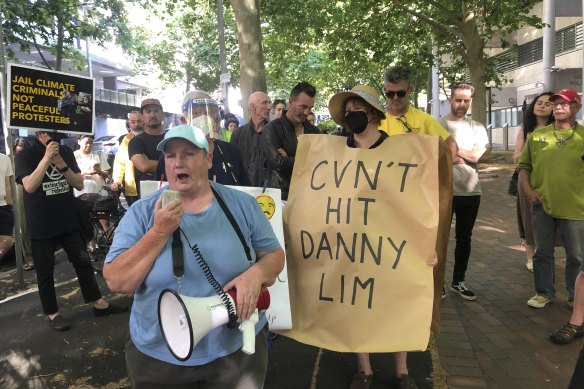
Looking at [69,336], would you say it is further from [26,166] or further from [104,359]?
[26,166]

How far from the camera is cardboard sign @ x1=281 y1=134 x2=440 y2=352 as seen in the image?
252 centimetres

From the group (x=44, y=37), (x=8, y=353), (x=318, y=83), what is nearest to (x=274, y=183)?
(x=8, y=353)

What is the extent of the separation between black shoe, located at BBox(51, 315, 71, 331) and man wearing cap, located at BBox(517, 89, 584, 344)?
4.20 meters

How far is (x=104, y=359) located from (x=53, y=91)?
10.1 ft

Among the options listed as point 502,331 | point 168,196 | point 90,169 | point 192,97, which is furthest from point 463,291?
point 90,169

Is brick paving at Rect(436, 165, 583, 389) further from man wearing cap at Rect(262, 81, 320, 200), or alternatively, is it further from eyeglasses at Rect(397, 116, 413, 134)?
man wearing cap at Rect(262, 81, 320, 200)

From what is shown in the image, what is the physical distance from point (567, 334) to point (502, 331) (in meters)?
0.47

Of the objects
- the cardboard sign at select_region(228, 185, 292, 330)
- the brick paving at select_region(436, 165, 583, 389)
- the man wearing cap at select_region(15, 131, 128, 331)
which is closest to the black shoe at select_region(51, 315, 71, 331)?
the man wearing cap at select_region(15, 131, 128, 331)

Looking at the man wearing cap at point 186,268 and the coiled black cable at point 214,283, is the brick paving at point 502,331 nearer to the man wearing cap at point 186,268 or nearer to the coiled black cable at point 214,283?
the man wearing cap at point 186,268

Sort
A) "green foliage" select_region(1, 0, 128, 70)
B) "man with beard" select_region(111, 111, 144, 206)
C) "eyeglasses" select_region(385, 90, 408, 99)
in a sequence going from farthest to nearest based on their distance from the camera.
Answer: "green foliage" select_region(1, 0, 128, 70)
"man with beard" select_region(111, 111, 144, 206)
"eyeglasses" select_region(385, 90, 408, 99)

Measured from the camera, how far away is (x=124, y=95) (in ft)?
132

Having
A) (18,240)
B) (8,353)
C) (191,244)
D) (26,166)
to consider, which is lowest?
(8,353)

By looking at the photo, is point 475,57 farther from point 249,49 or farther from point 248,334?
point 248,334

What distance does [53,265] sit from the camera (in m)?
4.45
